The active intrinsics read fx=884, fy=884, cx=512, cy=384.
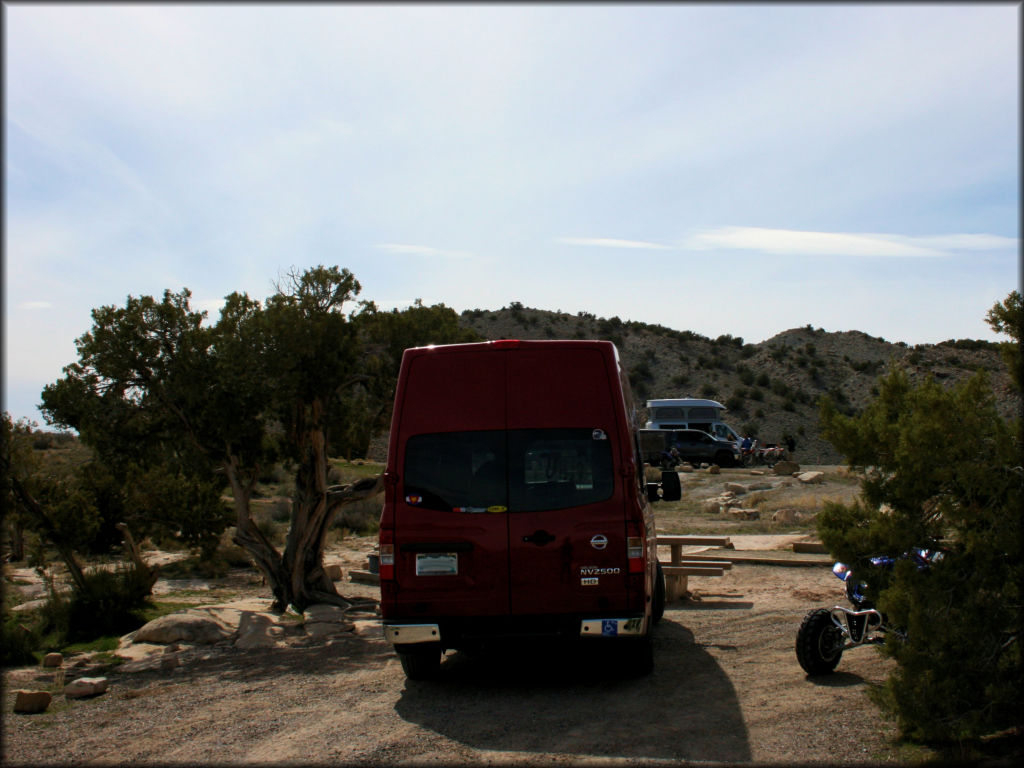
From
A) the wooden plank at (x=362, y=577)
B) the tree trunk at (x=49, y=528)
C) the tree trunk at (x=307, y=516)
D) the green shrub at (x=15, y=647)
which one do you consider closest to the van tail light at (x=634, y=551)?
the tree trunk at (x=307, y=516)

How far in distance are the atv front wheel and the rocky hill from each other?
48.4 metres

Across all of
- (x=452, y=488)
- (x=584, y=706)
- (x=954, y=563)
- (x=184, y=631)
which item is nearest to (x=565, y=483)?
(x=452, y=488)

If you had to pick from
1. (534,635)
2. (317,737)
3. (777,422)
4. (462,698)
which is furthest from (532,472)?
(777,422)

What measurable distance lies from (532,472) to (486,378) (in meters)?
0.85

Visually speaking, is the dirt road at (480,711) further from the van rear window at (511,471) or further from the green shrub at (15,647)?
the van rear window at (511,471)

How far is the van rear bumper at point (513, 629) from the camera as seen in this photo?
671cm

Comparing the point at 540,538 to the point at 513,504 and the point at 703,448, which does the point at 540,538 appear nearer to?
the point at 513,504

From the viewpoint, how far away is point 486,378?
712 centimetres

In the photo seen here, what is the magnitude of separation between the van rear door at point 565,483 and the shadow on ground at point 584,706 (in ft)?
1.96

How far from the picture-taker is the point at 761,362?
6906cm

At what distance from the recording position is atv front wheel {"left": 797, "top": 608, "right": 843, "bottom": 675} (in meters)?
7.07

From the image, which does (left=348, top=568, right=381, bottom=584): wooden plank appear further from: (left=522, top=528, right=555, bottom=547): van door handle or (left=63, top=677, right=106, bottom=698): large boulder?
(left=522, top=528, right=555, bottom=547): van door handle

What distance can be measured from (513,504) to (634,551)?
0.99 meters

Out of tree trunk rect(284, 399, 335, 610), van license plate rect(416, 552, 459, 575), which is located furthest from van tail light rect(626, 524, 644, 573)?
tree trunk rect(284, 399, 335, 610)
